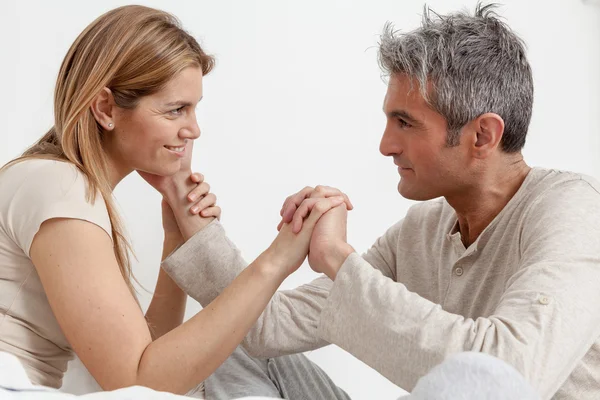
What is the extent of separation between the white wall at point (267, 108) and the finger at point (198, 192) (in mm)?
462

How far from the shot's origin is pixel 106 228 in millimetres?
Result: 1544

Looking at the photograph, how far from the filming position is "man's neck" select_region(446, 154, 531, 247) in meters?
1.71

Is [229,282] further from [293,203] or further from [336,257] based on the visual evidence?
[336,257]

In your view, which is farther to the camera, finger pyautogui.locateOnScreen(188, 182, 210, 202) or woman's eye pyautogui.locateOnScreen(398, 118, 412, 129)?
finger pyautogui.locateOnScreen(188, 182, 210, 202)

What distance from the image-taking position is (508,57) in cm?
172

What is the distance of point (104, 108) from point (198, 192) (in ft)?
1.06

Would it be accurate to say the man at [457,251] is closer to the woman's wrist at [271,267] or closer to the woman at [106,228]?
the woman's wrist at [271,267]

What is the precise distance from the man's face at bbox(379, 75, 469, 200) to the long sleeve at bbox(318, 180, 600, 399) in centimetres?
31

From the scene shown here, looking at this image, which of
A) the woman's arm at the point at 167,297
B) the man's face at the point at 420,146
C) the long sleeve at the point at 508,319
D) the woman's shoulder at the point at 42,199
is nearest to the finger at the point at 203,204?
the woman's arm at the point at 167,297

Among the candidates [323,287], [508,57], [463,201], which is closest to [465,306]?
[463,201]

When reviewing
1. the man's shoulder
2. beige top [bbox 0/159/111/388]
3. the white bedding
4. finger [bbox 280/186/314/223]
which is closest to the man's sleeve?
finger [bbox 280/186/314/223]

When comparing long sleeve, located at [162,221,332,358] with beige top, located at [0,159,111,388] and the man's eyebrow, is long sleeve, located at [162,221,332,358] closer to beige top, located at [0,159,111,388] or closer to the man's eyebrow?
beige top, located at [0,159,111,388]

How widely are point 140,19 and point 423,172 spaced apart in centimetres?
68

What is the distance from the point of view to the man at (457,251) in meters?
1.30
